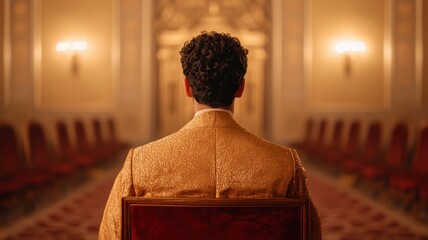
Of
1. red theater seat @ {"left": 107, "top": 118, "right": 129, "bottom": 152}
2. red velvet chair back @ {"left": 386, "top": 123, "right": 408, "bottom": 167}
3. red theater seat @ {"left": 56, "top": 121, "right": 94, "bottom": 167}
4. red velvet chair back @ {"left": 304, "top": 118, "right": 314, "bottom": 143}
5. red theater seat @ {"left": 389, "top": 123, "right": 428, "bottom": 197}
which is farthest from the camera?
red velvet chair back @ {"left": 304, "top": 118, "right": 314, "bottom": 143}

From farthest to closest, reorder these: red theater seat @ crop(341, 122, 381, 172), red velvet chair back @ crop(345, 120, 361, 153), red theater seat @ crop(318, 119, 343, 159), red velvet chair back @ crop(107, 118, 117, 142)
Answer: red velvet chair back @ crop(107, 118, 117, 142)
red theater seat @ crop(318, 119, 343, 159)
red velvet chair back @ crop(345, 120, 361, 153)
red theater seat @ crop(341, 122, 381, 172)

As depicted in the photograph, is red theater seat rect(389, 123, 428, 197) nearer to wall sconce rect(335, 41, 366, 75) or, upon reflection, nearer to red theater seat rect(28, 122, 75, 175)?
red theater seat rect(28, 122, 75, 175)

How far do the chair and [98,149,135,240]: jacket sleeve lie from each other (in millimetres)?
102

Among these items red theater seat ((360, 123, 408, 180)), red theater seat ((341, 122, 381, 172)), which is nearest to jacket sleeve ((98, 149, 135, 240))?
red theater seat ((360, 123, 408, 180))

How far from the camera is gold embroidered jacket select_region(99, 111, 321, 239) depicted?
150 cm

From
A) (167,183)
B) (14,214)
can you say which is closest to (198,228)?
(167,183)

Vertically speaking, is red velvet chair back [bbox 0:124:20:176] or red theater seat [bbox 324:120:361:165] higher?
red velvet chair back [bbox 0:124:20:176]

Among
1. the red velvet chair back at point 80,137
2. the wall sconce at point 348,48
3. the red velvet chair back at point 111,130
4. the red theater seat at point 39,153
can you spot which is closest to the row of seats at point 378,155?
the wall sconce at point 348,48

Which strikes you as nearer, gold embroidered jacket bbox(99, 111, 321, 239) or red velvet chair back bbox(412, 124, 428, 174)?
gold embroidered jacket bbox(99, 111, 321, 239)

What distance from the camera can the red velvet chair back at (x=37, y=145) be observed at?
5777 mm

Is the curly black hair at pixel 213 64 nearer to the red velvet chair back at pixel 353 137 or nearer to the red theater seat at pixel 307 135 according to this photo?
the red velvet chair back at pixel 353 137

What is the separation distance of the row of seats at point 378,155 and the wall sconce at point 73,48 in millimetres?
4032

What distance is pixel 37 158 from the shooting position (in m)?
5.91

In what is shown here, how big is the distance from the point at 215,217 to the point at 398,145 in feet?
15.9
